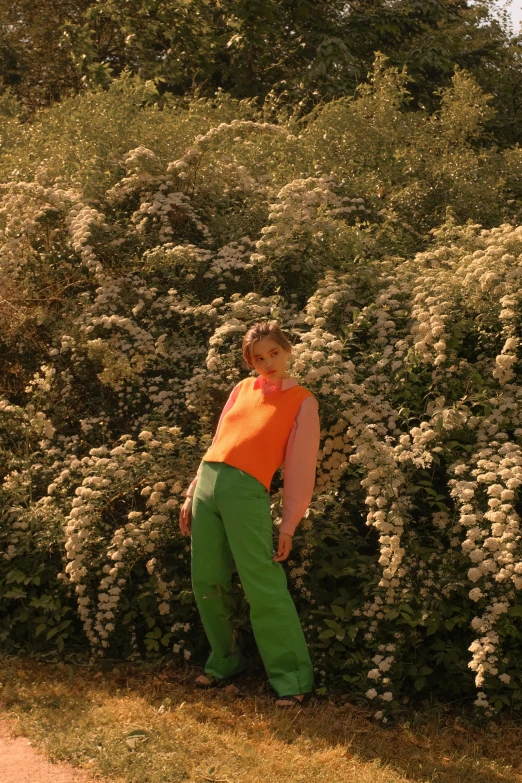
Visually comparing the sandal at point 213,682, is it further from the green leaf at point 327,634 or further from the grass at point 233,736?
the green leaf at point 327,634

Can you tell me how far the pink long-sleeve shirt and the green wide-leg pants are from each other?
0.12 meters

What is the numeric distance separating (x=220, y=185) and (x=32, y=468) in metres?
3.13

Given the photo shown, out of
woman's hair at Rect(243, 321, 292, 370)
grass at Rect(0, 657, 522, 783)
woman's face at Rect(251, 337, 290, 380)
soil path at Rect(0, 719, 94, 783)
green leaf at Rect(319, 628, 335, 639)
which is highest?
woman's hair at Rect(243, 321, 292, 370)

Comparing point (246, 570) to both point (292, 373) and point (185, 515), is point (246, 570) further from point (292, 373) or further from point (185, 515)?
point (292, 373)

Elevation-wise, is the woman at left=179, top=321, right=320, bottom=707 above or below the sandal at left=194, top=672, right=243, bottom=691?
above

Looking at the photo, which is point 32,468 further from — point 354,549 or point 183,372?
point 354,549

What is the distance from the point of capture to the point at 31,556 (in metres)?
5.87

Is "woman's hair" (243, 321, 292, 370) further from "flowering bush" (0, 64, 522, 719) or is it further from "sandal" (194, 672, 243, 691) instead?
"sandal" (194, 672, 243, 691)

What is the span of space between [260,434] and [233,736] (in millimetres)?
1441

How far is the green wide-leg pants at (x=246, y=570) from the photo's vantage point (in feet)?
15.7

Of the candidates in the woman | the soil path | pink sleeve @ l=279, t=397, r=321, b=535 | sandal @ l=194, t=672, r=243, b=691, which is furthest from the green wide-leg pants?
the soil path

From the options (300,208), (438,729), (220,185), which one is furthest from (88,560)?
(220,185)

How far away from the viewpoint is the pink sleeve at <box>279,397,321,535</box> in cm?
478

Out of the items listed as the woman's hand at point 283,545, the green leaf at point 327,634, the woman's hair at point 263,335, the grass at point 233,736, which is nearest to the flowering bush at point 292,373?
the green leaf at point 327,634
